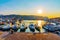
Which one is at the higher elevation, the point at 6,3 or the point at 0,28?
the point at 6,3

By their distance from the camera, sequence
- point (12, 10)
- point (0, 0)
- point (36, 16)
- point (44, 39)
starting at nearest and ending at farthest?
point (44, 39)
point (0, 0)
point (12, 10)
point (36, 16)

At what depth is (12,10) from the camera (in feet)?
22.8

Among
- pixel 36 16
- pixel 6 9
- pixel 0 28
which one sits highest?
pixel 6 9

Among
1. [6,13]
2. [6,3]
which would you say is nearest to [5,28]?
[6,13]

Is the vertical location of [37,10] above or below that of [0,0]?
below

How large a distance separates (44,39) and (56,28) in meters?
3.38

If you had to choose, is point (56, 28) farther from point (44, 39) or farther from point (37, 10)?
point (44, 39)

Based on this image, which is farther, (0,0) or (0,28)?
(0,28)

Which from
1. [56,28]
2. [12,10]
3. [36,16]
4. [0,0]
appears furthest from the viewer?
[56,28]

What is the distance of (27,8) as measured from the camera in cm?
676

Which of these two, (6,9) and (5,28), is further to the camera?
(5,28)

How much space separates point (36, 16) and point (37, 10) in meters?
0.66

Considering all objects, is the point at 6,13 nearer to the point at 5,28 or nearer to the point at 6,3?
the point at 6,3

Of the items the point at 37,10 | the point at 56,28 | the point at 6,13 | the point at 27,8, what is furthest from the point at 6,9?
the point at 56,28
